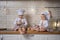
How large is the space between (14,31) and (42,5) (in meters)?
0.33

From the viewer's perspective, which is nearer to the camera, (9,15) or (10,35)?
(10,35)

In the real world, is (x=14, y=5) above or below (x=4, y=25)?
above

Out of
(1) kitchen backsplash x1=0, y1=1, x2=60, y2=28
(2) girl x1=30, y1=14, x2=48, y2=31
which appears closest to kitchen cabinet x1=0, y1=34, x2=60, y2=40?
(2) girl x1=30, y1=14, x2=48, y2=31

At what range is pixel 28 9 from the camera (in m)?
1.31

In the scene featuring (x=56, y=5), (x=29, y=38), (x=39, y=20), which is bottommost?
(x=29, y=38)

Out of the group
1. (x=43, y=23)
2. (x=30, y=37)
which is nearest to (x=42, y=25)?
(x=43, y=23)

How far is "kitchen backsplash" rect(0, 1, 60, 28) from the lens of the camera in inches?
50.9

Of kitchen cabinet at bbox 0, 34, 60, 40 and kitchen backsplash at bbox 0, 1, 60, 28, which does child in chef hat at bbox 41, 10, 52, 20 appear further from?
kitchen cabinet at bbox 0, 34, 60, 40

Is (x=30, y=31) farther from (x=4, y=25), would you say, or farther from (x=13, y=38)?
(x=4, y=25)

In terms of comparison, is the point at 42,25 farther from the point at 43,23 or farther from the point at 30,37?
the point at 30,37

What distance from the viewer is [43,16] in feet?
4.03

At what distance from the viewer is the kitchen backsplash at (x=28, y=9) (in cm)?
129

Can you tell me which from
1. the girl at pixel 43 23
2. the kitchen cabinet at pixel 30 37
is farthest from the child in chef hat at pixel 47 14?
the kitchen cabinet at pixel 30 37

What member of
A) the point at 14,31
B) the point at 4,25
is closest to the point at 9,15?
the point at 4,25
